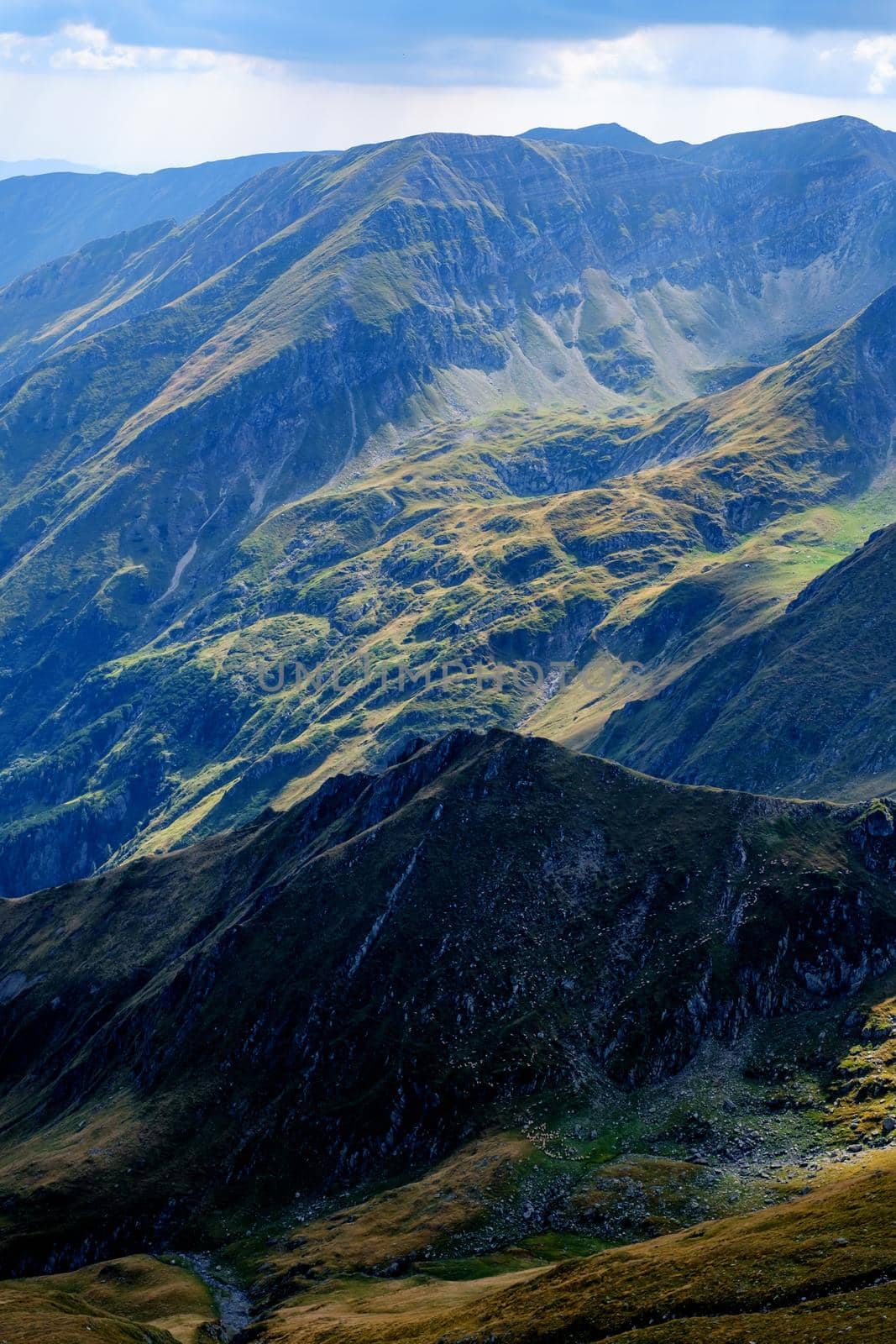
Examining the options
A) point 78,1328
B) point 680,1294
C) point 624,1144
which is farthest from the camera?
point 624,1144

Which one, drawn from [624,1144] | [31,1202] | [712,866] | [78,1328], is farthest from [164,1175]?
[712,866]

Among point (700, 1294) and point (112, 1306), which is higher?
point (700, 1294)

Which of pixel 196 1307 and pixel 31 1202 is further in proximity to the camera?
pixel 31 1202

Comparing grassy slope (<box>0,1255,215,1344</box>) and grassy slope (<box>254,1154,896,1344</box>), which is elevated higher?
grassy slope (<box>254,1154,896,1344</box>)

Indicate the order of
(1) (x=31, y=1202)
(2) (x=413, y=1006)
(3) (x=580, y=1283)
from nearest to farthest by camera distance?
(3) (x=580, y=1283)
(1) (x=31, y=1202)
(2) (x=413, y=1006)

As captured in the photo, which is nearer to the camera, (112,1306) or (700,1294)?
(700,1294)

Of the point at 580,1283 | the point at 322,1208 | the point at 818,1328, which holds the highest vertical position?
the point at 818,1328

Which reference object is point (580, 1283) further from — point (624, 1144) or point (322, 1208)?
point (322, 1208)

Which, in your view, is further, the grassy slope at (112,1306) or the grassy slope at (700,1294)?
the grassy slope at (112,1306)

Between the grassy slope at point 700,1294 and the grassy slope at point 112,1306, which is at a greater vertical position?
the grassy slope at point 700,1294

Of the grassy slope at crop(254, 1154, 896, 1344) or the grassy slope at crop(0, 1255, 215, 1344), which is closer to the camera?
the grassy slope at crop(254, 1154, 896, 1344)

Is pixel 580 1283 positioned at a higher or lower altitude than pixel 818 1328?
lower
